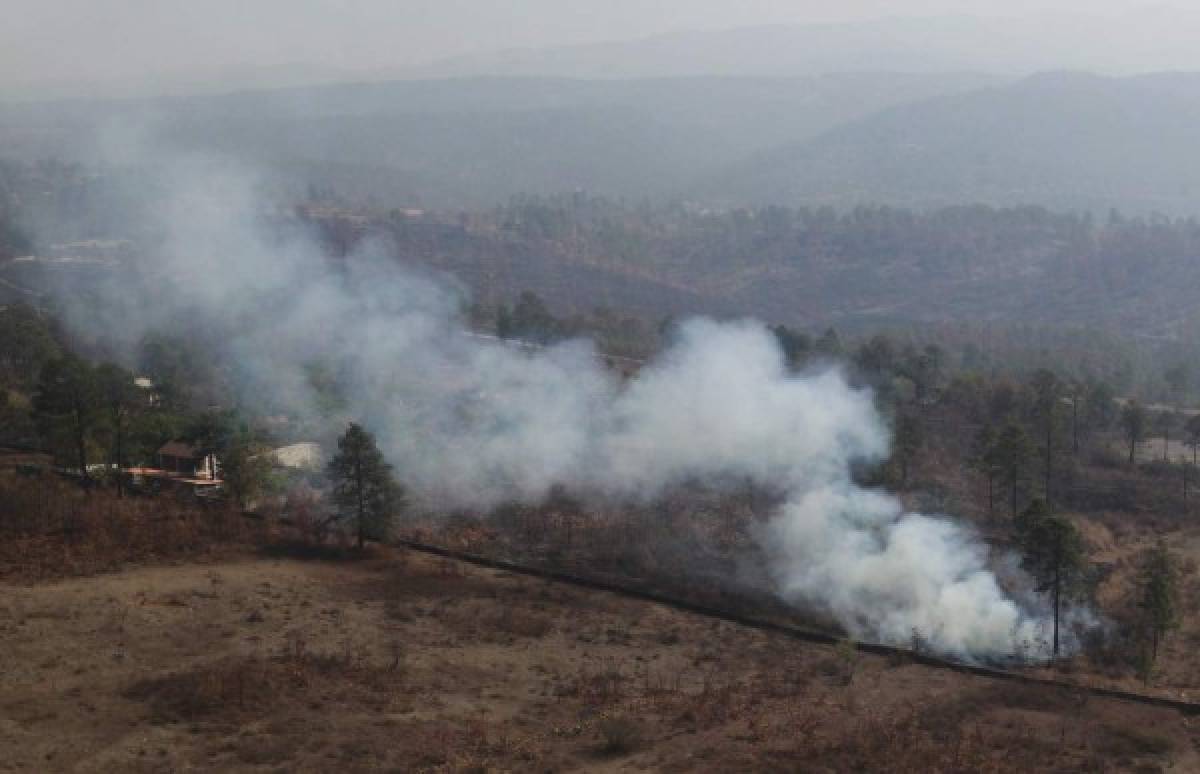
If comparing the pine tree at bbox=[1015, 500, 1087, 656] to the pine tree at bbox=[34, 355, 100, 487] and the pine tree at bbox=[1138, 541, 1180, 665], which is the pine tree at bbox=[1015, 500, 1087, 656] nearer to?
the pine tree at bbox=[1138, 541, 1180, 665]

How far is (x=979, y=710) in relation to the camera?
25.9m

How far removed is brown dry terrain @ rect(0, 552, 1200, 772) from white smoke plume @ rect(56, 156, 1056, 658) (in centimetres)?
383

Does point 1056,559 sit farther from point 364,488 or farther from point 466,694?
point 364,488

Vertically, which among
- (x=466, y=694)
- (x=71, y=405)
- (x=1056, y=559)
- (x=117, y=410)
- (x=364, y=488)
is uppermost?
(x=71, y=405)

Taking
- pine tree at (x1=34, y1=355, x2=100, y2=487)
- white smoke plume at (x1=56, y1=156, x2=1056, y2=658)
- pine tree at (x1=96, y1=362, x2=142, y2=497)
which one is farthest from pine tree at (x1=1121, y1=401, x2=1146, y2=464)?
pine tree at (x1=34, y1=355, x2=100, y2=487)

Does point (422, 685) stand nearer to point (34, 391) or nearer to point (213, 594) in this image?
point (213, 594)

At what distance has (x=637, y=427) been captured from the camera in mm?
48438

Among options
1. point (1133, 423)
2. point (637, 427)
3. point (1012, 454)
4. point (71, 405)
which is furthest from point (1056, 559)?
point (71, 405)

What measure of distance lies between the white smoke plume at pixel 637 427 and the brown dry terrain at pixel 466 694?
→ 12.6 feet

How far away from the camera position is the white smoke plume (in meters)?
32.6

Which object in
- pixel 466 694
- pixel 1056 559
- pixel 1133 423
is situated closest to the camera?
pixel 466 694

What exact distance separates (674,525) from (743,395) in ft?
31.0

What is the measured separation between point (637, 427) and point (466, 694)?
77.4 ft

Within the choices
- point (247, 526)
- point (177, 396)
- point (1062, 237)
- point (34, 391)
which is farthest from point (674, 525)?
point (1062, 237)
